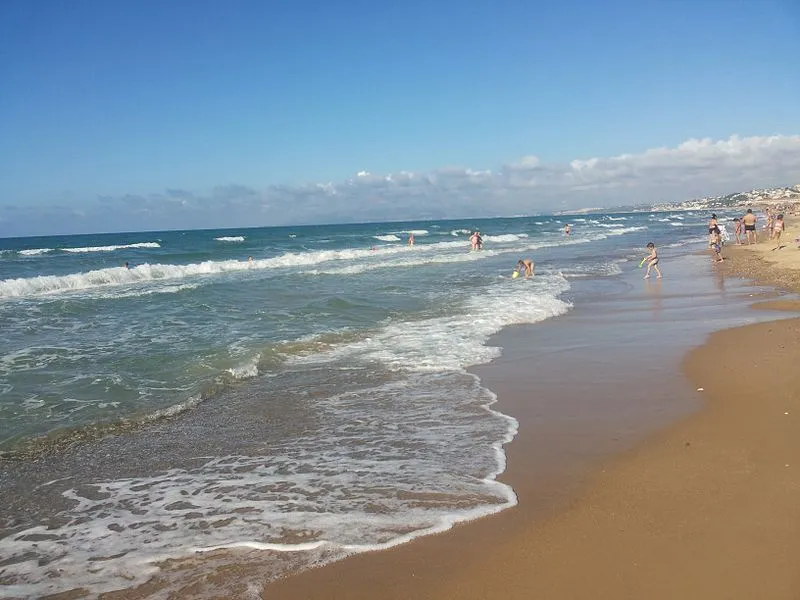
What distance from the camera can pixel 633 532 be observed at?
393 cm

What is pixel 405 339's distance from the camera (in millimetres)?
11406

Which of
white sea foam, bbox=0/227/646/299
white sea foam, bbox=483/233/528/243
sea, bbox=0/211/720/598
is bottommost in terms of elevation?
sea, bbox=0/211/720/598

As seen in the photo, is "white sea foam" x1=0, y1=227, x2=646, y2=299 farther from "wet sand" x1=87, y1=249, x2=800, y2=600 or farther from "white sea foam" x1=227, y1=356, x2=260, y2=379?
"wet sand" x1=87, y1=249, x2=800, y2=600

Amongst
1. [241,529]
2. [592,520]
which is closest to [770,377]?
[592,520]

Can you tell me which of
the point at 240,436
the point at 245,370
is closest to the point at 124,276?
the point at 245,370

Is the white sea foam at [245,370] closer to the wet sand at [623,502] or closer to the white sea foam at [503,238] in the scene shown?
the wet sand at [623,502]

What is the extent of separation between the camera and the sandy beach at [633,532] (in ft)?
11.2

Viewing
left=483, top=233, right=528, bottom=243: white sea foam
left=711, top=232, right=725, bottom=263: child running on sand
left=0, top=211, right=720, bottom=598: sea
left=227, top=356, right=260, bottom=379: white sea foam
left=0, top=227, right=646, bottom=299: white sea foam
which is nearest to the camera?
left=0, top=211, right=720, bottom=598: sea

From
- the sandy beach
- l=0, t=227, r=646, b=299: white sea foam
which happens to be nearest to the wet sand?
the sandy beach

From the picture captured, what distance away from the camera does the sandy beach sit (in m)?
3.41

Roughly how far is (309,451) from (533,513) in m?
2.51

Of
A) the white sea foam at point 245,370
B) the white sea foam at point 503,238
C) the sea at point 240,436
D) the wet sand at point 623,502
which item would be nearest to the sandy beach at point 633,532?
the wet sand at point 623,502

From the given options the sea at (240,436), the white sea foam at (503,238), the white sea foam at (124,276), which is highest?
the white sea foam at (503,238)

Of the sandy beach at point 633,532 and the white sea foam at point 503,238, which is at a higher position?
the white sea foam at point 503,238
